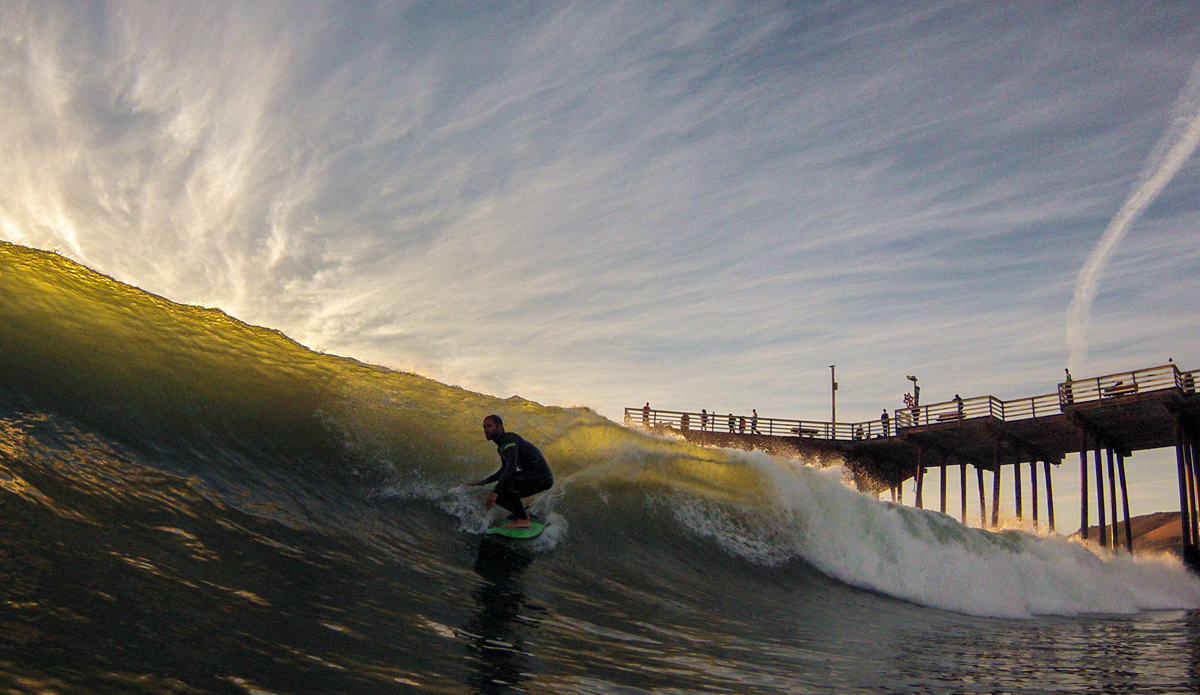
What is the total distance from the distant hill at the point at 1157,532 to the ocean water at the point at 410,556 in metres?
40.3

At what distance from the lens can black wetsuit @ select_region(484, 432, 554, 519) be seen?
7.18m

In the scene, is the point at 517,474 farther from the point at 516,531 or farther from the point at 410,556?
the point at 410,556

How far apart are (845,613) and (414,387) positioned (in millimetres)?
7915

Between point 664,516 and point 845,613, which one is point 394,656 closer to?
point 845,613

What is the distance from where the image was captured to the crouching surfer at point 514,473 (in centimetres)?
717

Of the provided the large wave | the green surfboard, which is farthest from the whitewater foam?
the green surfboard

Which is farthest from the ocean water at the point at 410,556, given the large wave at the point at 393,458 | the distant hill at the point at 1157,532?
the distant hill at the point at 1157,532

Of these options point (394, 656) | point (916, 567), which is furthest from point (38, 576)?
point (916, 567)

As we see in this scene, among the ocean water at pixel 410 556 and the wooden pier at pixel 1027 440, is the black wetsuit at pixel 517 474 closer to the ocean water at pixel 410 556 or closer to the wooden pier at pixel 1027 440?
the ocean water at pixel 410 556

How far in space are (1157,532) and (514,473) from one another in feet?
197

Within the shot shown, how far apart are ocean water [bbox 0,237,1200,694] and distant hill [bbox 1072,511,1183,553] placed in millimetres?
40319

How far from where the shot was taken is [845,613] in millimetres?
8031

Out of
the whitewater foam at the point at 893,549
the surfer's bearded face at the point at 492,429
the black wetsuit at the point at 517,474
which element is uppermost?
the surfer's bearded face at the point at 492,429

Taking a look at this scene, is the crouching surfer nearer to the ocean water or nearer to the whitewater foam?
the ocean water
